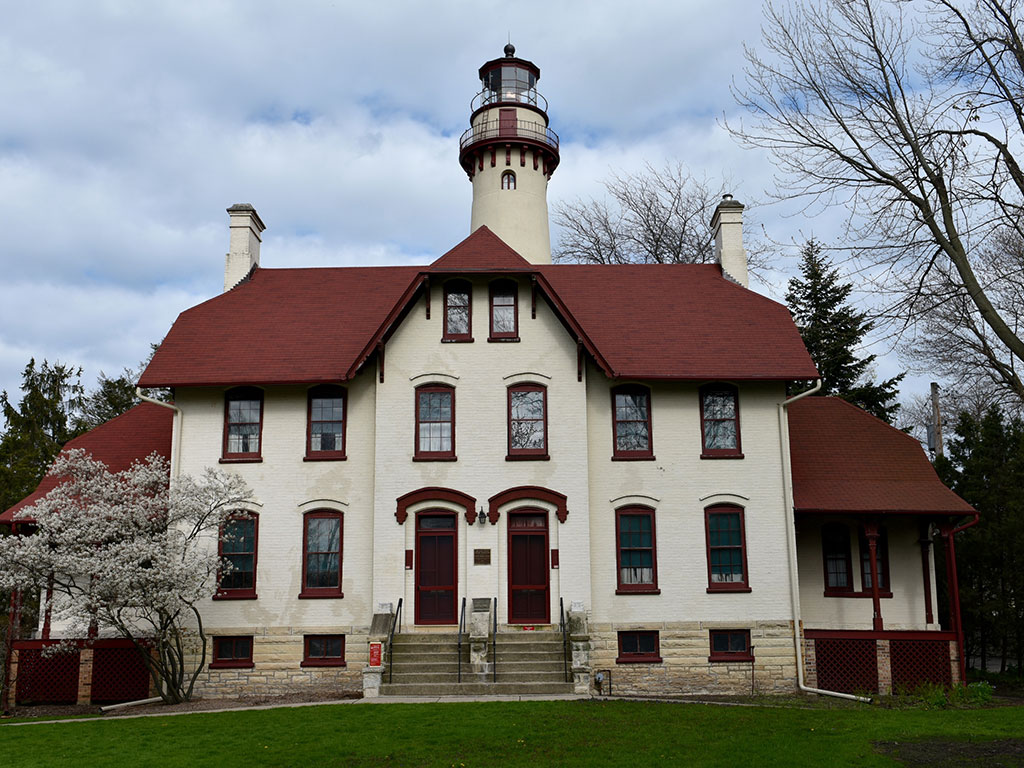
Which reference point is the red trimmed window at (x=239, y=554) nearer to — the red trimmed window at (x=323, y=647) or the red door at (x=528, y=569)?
the red trimmed window at (x=323, y=647)

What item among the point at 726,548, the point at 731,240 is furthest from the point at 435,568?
the point at 731,240

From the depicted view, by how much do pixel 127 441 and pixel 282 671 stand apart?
7.42 metres

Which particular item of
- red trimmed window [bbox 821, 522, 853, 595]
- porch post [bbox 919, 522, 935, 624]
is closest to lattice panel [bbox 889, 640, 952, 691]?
porch post [bbox 919, 522, 935, 624]

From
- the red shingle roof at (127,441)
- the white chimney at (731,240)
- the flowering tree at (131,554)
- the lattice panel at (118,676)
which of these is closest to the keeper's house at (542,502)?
the lattice panel at (118,676)

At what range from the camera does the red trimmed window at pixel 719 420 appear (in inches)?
822

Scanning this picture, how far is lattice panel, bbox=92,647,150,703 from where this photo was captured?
20.0 metres

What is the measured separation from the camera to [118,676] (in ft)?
65.9

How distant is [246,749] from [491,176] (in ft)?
69.0

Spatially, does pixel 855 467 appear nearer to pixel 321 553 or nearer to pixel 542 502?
pixel 542 502

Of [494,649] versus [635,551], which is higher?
[635,551]

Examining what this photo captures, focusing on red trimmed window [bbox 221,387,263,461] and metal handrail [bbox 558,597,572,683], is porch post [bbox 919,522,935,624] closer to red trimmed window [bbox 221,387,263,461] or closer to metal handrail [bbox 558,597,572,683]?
metal handrail [bbox 558,597,572,683]

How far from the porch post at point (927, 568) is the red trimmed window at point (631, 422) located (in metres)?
6.82

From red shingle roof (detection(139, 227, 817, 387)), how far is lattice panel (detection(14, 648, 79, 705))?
6.21 m

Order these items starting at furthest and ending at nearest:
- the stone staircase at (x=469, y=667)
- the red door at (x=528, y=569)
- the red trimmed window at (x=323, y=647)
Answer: the red trimmed window at (x=323, y=647) < the red door at (x=528, y=569) < the stone staircase at (x=469, y=667)
